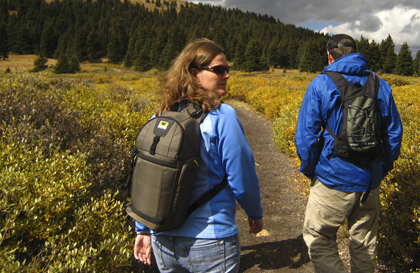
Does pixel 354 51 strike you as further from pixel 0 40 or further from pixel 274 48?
pixel 0 40

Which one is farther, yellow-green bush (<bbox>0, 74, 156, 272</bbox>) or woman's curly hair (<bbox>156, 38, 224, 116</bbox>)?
yellow-green bush (<bbox>0, 74, 156, 272</bbox>)

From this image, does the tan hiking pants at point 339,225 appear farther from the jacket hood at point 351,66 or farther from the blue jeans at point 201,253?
the blue jeans at point 201,253

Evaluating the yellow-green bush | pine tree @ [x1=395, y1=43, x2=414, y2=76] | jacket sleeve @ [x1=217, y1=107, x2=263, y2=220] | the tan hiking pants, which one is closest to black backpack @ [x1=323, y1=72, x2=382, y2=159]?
the tan hiking pants

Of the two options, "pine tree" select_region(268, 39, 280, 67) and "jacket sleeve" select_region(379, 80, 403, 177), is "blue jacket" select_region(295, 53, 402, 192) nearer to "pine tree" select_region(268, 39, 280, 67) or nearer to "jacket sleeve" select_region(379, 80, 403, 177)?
"jacket sleeve" select_region(379, 80, 403, 177)

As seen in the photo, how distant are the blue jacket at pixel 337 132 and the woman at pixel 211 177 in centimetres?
97

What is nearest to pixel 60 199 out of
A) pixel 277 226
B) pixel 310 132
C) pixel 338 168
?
pixel 310 132

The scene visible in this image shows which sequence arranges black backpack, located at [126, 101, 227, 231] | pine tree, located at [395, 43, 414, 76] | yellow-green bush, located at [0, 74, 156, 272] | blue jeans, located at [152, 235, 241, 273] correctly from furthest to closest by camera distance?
pine tree, located at [395, 43, 414, 76], yellow-green bush, located at [0, 74, 156, 272], blue jeans, located at [152, 235, 241, 273], black backpack, located at [126, 101, 227, 231]

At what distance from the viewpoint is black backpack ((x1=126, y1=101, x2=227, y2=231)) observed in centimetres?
119

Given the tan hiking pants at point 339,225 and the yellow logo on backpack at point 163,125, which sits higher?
the yellow logo on backpack at point 163,125

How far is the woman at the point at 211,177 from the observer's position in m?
1.25

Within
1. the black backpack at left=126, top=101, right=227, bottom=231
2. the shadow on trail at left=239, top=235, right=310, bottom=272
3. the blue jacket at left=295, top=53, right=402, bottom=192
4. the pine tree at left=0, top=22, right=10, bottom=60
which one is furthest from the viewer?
the pine tree at left=0, top=22, right=10, bottom=60

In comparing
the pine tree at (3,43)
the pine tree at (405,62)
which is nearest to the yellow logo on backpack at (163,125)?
the pine tree at (405,62)

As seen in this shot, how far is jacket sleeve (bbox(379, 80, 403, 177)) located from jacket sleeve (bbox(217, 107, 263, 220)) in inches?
53.7

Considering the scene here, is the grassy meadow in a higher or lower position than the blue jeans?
lower
